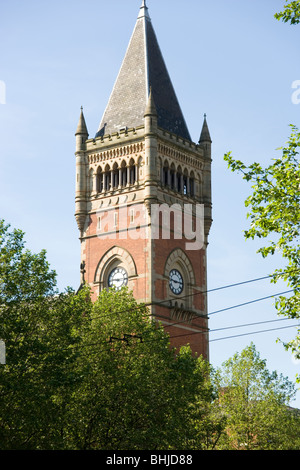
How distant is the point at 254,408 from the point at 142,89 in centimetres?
3311

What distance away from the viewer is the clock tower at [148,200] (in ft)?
254

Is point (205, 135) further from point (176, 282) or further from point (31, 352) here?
point (31, 352)

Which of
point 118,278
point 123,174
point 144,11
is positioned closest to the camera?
point 118,278

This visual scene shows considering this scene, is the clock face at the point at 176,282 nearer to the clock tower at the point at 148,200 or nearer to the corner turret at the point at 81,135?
the clock tower at the point at 148,200

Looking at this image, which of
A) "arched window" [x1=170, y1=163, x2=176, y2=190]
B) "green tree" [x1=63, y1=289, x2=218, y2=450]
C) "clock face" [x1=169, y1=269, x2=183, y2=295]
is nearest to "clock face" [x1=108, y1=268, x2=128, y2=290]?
"clock face" [x1=169, y1=269, x2=183, y2=295]

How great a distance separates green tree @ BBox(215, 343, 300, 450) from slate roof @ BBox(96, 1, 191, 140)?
26.3 m

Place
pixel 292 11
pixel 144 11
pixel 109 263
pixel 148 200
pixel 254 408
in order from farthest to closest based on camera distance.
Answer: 1. pixel 144 11
2. pixel 109 263
3. pixel 148 200
4. pixel 254 408
5. pixel 292 11

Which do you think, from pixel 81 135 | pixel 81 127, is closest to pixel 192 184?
pixel 81 135

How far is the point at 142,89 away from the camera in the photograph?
8312cm

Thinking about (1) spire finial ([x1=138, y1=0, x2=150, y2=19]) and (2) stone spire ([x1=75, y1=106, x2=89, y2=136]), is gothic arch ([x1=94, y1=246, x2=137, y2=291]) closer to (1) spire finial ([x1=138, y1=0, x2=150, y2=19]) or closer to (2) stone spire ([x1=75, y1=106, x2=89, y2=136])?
(2) stone spire ([x1=75, y1=106, x2=89, y2=136])

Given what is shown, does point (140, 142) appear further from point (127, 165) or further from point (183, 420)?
point (183, 420)

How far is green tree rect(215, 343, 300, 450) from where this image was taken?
194ft

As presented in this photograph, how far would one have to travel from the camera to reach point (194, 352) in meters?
77.9
